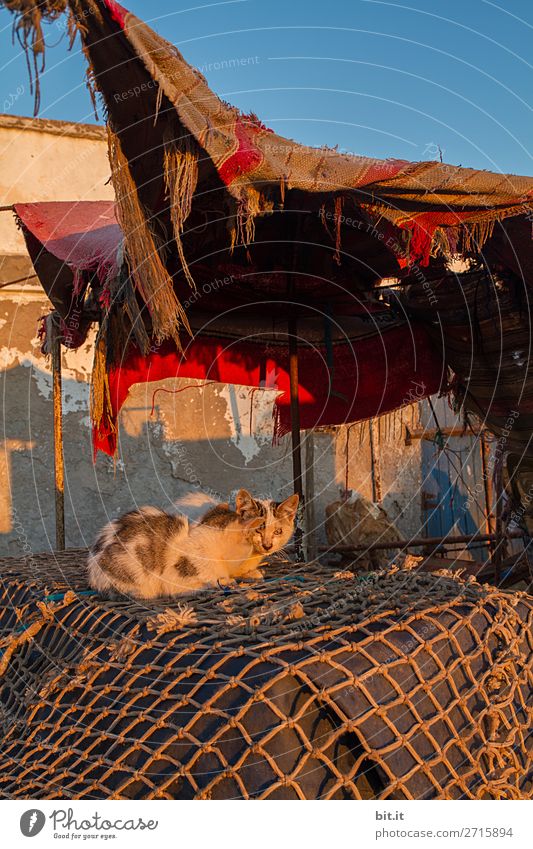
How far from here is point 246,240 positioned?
394cm

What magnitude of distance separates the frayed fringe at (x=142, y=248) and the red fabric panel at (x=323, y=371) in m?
2.21

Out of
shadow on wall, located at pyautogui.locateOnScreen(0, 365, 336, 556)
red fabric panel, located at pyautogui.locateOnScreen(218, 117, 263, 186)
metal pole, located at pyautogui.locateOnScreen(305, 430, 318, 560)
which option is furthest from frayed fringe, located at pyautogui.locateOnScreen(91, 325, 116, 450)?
metal pole, located at pyautogui.locateOnScreen(305, 430, 318, 560)

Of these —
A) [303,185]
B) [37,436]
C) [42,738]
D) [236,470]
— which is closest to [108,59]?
[303,185]

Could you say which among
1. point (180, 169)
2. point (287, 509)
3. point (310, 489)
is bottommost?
point (310, 489)

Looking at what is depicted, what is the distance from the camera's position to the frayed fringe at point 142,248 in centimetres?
259

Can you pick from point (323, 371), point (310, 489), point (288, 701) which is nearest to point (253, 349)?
point (323, 371)

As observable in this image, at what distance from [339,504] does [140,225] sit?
23.1 ft

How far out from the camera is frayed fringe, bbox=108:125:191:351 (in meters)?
2.59

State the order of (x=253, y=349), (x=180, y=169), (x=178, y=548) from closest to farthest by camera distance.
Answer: (x=180, y=169), (x=178, y=548), (x=253, y=349)

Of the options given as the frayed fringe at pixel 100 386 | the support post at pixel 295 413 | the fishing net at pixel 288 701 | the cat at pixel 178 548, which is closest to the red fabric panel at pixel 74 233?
the frayed fringe at pixel 100 386

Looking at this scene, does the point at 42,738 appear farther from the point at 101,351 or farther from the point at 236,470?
the point at 236,470

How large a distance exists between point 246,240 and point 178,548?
1866 mm

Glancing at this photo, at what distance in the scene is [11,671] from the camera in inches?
118

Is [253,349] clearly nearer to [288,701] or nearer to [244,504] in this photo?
[244,504]
